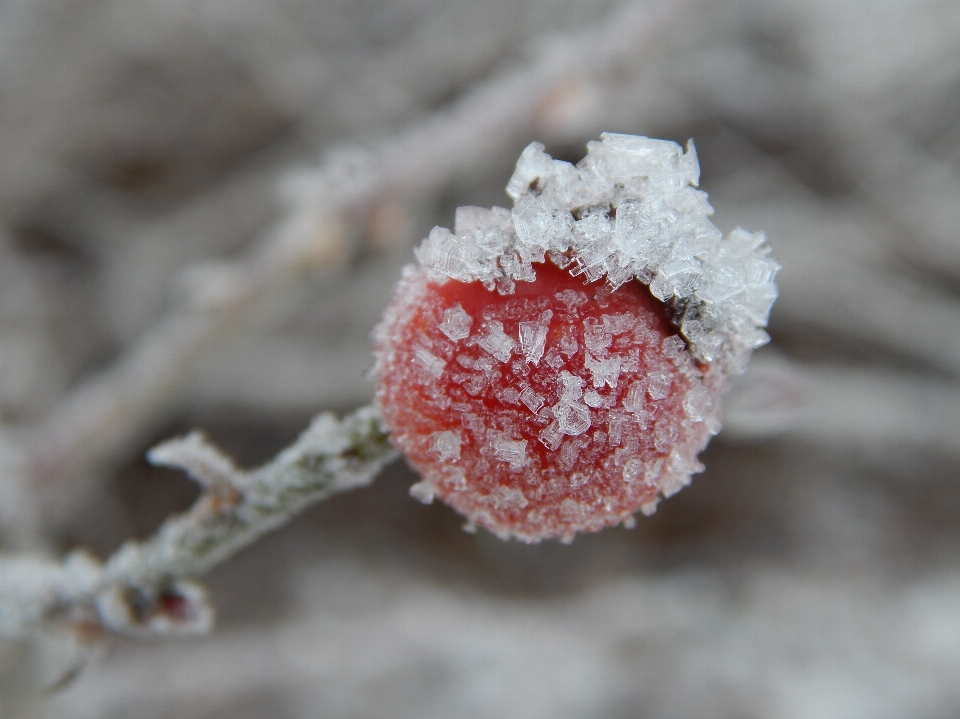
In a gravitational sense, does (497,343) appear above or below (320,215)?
below

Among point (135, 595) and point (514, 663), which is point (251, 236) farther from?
point (135, 595)

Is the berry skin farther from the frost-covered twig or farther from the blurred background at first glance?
the blurred background

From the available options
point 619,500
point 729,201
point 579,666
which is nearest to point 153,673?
point 579,666

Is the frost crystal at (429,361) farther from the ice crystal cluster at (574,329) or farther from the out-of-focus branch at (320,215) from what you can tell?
the out-of-focus branch at (320,215)

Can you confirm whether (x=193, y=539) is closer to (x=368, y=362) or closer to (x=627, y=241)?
(x=627, y=241)

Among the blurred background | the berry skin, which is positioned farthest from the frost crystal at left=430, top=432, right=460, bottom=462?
the blurred background

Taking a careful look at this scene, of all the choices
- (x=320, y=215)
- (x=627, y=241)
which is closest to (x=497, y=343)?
(x=627, y=241)
